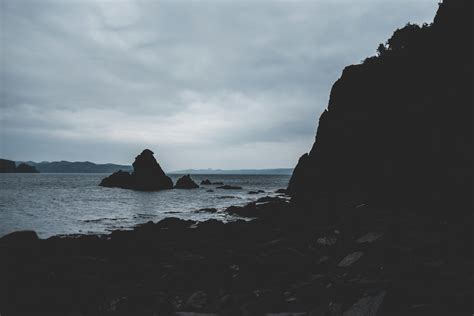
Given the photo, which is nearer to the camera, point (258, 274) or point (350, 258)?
point (350, 258)

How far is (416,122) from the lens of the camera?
49.8 ft

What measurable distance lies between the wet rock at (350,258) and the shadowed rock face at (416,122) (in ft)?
16.5

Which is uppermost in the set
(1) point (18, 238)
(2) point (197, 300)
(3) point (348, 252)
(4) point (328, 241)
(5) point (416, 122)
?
(5) point (416, 122)

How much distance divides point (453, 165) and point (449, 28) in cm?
641

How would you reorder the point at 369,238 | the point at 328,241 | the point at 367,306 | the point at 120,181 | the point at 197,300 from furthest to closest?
the point at 120,181 → the point at 328,241 → the point at 369,238 → the point at 197,300 → the point at 367,306

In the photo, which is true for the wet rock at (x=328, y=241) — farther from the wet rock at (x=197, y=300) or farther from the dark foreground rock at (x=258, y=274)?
the wet rock at (x=197, y=300)

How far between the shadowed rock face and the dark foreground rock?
2.47 metres

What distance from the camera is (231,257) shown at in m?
12.3

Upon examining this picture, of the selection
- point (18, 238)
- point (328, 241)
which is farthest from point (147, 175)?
point (328, 241)

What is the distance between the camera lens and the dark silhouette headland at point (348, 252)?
7.04 m

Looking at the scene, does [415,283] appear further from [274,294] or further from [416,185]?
[416,185]

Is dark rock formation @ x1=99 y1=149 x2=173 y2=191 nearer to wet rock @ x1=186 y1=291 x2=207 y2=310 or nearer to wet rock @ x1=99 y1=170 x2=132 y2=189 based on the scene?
wet rock @ x1=99 y1=170 x2=132 y2=189

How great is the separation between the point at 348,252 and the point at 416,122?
923 cm

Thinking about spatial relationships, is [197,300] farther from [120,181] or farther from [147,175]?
[120,181]
